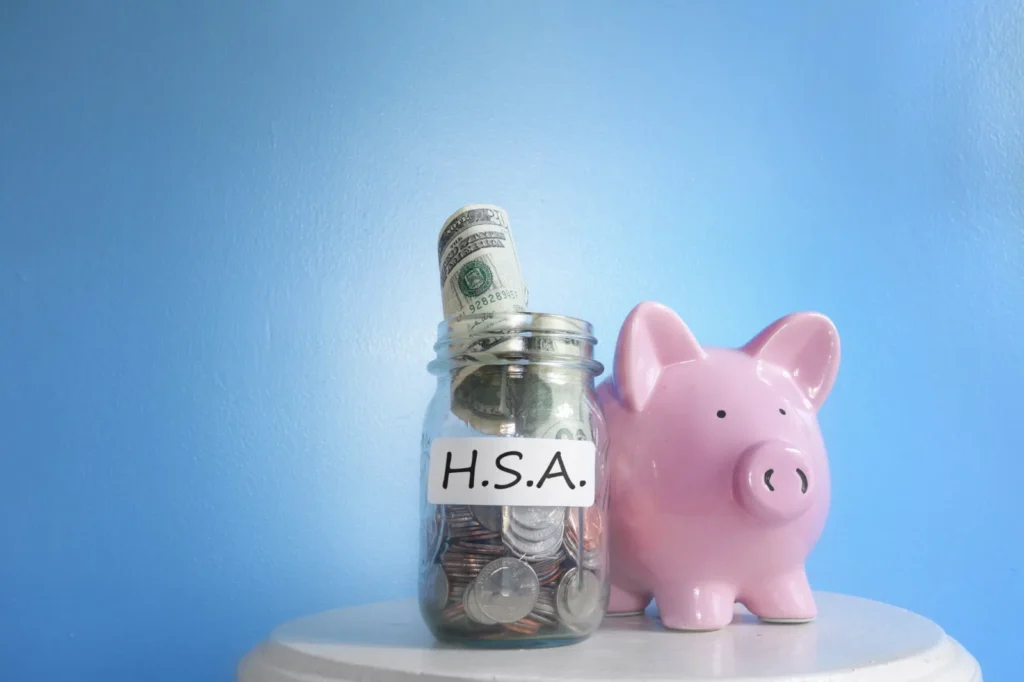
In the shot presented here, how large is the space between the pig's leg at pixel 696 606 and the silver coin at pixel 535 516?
0.18m

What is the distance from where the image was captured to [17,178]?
3.95 feet

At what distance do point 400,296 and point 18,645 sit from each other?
0.66 m

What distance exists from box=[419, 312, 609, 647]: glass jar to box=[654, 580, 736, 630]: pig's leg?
90 millimetres

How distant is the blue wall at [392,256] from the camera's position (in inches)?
46.7

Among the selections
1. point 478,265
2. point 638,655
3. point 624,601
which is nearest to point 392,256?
point 478,265

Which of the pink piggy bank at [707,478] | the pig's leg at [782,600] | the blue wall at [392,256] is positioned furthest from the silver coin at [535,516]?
the blue wall at [392,256]

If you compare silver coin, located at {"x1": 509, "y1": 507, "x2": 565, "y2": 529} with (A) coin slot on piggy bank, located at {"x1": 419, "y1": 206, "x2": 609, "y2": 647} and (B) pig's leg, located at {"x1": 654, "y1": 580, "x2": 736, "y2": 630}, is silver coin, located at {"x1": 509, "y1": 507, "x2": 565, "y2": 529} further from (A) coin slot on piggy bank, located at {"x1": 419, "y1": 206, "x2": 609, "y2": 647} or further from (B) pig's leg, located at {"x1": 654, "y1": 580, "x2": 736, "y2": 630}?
(B) pig's leg, located at {"x1": 654, "y1": 580, "x2": 736, "y2": 630}

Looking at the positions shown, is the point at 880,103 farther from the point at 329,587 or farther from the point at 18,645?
the point at 18,645

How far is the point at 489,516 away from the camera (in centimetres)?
69

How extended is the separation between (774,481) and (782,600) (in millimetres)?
144

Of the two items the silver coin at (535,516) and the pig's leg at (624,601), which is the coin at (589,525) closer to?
the silver coin at (535,516)

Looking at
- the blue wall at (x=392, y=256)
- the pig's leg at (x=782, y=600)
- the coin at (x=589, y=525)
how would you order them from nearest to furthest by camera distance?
1. the coin at (x=589, y=525)
2. the pig's leg at (x=782, y=600)
3. the blue wall at (x=392, y=256)

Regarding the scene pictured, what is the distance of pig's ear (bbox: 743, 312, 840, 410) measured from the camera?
Answer: 0.89m

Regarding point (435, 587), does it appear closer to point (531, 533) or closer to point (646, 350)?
point (531, 533)
